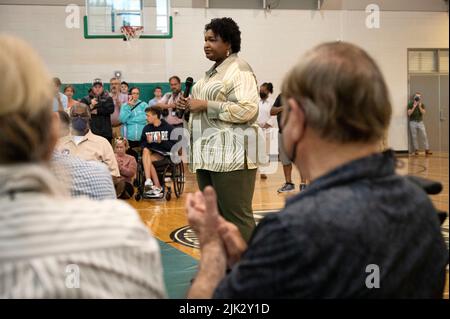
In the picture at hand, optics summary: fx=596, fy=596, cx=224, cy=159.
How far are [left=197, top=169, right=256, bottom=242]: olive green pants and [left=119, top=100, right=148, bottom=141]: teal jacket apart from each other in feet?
20.7

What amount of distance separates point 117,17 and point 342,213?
1068cm

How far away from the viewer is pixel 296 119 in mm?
1271

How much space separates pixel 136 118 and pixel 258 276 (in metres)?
8.65

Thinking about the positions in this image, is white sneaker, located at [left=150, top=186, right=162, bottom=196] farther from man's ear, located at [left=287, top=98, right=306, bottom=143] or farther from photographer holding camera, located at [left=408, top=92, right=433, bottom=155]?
photographer holding camera, located at [left=408, top=92, right=433, bottom=155]

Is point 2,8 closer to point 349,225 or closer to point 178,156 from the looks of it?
point 178,156

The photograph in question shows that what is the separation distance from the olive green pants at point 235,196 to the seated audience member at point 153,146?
471 centimetres

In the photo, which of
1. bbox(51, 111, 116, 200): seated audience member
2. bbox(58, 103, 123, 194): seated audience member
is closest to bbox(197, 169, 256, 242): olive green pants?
bbox(51, 111, 116, 200): seated audience member

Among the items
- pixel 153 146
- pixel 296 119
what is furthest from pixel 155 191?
pixel 296 119

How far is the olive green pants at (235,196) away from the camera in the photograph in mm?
3344

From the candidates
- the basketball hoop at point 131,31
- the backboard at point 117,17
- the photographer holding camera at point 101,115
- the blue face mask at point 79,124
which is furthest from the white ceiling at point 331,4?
the blue face mask at point 79,124

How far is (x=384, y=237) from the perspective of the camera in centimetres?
116

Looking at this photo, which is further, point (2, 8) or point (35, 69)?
point (2, 8)

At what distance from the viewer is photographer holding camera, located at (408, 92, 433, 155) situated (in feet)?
46.2
